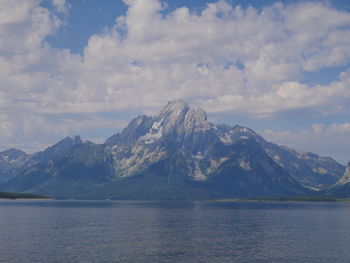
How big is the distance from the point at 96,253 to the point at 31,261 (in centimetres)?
1897

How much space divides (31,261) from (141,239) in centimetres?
5061

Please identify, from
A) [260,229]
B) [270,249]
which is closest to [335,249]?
[270,249]

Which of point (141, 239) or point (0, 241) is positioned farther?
point (141, 239)

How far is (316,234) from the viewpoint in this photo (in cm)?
17175

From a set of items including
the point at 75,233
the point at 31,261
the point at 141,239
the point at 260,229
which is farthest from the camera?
the point at 260,229

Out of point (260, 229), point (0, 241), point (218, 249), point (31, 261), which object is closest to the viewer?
point (31, 261)

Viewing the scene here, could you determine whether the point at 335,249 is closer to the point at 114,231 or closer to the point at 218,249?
the point at 218,249

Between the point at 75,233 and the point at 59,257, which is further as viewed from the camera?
the point at 75,233

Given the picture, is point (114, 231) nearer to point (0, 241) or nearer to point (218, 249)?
point (0, 241)

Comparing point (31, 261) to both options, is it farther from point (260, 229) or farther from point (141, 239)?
point (260, 229)

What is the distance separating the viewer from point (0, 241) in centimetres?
13938

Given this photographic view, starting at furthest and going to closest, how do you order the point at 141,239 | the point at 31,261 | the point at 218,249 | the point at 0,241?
the point at 141,239, the point at 0,241, the point at 218,249, the point at 31,261

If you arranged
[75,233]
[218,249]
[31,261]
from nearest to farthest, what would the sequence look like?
[31,261]
[218,249]
[75,233]

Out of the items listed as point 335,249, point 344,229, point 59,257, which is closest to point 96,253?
point 59,257
